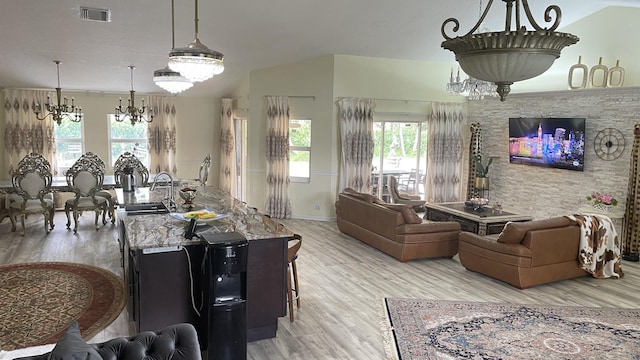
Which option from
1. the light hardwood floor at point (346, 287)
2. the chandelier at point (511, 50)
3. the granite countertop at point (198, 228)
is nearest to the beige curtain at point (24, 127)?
the light hardwood floor at point (346, 287)

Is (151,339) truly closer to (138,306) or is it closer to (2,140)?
(138,306)

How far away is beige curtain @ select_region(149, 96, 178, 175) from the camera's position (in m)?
10.2

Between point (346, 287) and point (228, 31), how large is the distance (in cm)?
391

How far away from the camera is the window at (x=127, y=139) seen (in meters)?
10.1

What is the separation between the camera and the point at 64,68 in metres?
8.00

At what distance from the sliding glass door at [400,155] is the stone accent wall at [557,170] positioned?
4.08ft

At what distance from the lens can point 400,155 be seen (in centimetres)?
959

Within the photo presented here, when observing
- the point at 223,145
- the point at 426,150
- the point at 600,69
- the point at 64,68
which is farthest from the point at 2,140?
the point at 600,69

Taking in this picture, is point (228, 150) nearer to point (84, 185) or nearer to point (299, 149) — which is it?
point (299, 149)

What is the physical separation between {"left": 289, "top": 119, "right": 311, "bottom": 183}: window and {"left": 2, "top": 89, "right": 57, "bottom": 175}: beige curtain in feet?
16.1

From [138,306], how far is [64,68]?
614 centimetres

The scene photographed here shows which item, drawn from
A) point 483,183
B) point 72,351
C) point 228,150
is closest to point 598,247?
point 483,183

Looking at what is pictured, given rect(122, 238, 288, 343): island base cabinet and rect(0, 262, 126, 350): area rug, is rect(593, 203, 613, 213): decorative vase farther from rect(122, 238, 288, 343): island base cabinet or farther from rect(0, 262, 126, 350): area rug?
rect(0, 262, 126, 350): area rug

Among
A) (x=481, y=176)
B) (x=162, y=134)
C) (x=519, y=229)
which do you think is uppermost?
(x=162, y=134)
